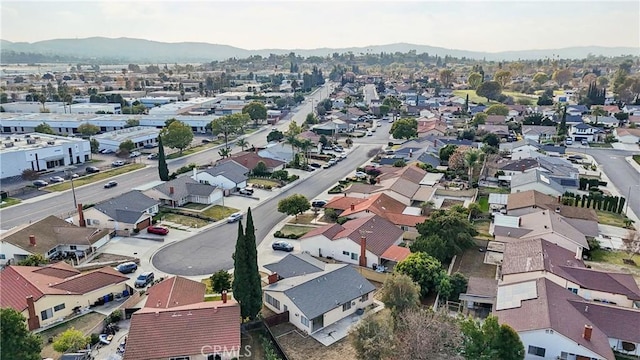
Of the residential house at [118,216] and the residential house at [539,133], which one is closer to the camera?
the residential house at [118,216]

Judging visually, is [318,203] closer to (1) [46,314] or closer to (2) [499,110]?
(1) [46,314]

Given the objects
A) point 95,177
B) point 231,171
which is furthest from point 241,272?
point 95,177

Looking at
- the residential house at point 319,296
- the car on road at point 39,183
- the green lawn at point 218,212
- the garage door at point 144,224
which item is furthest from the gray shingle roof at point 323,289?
the car on road at point 39,183

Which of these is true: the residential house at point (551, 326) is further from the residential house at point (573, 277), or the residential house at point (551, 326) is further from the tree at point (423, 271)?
the tree at point (423, 271)

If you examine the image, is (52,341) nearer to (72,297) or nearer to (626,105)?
(72,297)

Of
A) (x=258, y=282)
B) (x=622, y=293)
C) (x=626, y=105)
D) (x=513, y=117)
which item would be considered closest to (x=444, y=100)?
(x=513, y=117)

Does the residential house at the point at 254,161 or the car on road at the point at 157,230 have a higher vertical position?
the residential house at the point at 254,161

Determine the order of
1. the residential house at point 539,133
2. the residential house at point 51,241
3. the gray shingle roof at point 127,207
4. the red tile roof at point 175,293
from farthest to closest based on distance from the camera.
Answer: the residential house at point 539,133, the gray shingle roof at point 127,207, the residential house at point 51,241, the red tile roof at point 175,293
